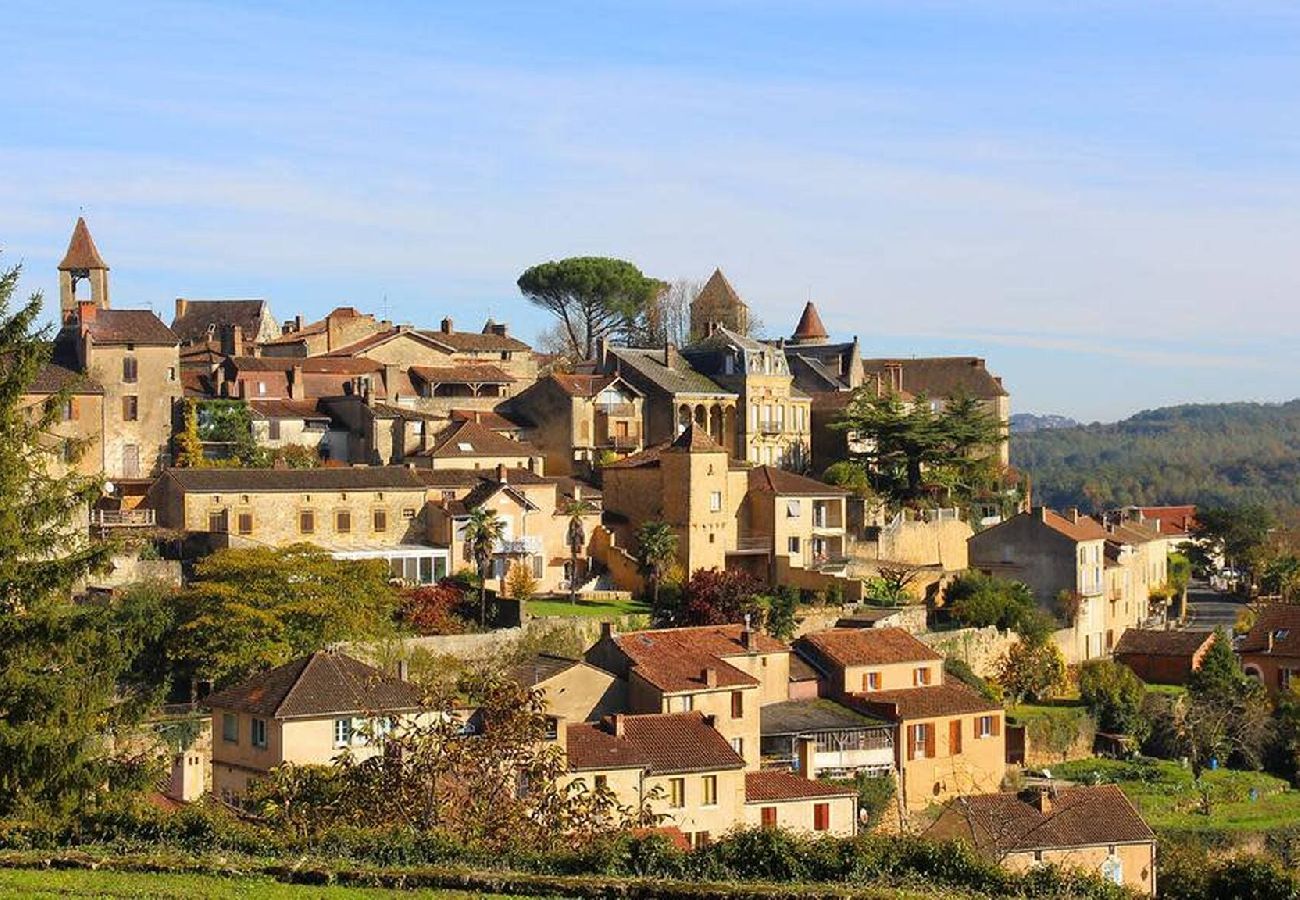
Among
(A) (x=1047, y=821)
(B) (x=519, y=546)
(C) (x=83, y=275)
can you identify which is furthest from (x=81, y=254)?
(A) (x=1047, y=821)

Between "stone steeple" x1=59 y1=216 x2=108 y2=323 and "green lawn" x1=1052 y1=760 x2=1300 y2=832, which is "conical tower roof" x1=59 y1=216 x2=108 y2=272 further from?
"green lawn" x1=1052 y1=760 x2=1300 y2=832

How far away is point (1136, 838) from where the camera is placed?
41.7 m

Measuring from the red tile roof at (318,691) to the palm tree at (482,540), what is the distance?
34.8 ft

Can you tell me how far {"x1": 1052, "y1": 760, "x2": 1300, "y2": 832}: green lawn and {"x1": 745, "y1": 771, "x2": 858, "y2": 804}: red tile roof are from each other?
10934mm

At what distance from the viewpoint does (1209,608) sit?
7775 centimetres

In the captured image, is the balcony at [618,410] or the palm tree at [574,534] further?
the balcony at [618,410]

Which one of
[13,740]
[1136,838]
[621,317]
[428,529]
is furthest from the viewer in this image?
[621,317]

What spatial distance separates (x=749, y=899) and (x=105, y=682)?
1048 cm

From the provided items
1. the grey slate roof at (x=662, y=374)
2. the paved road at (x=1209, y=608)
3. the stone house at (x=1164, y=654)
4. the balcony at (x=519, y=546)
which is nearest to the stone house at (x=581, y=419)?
the grey slate roof at (x=662, y=374)

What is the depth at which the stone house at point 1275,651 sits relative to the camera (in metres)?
65.0

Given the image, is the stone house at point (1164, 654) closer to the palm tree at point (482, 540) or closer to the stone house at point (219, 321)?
the palm tree at point (482, 540)

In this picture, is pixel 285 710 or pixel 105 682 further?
pixel 285 710

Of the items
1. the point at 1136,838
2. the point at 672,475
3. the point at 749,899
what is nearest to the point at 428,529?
the point at 672,475

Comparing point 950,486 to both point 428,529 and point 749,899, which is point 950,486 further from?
point 749,899
